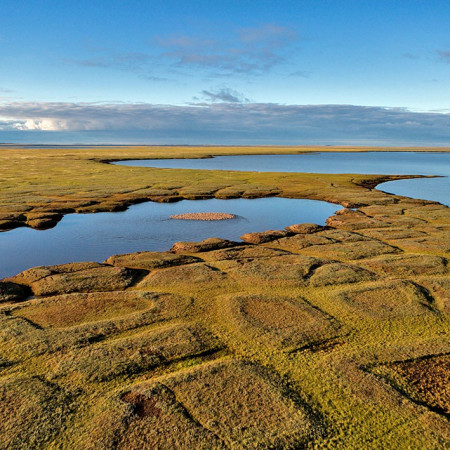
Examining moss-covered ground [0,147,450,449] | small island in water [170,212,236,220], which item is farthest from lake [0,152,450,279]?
moss-covered ground [0,147,450,449]

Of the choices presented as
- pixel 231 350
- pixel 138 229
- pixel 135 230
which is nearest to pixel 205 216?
pixel 138 229

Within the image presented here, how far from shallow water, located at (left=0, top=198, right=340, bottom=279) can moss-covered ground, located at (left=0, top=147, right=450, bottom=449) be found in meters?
4.53

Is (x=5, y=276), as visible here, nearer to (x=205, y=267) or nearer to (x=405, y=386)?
(x=205, y=267)

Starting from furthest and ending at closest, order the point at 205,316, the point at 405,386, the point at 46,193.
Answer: the point at 46,193, the point at 205,316, the point at 405,386

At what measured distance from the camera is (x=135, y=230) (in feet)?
99.9

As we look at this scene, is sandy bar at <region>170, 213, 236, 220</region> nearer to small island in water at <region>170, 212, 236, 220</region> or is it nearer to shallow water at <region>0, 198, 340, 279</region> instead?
small island in water at <region>170, 212, 236, 220</region>

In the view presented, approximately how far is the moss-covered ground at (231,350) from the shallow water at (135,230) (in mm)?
4529

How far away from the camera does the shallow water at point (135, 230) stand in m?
24.0

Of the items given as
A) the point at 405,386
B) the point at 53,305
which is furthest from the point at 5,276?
the point at 405,386

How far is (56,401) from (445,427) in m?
8.87

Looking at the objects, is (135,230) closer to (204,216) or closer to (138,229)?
(138,229)

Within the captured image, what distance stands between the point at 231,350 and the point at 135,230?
67.0ft

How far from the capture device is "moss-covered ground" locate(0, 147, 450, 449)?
328 inches

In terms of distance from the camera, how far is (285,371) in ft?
34.3
